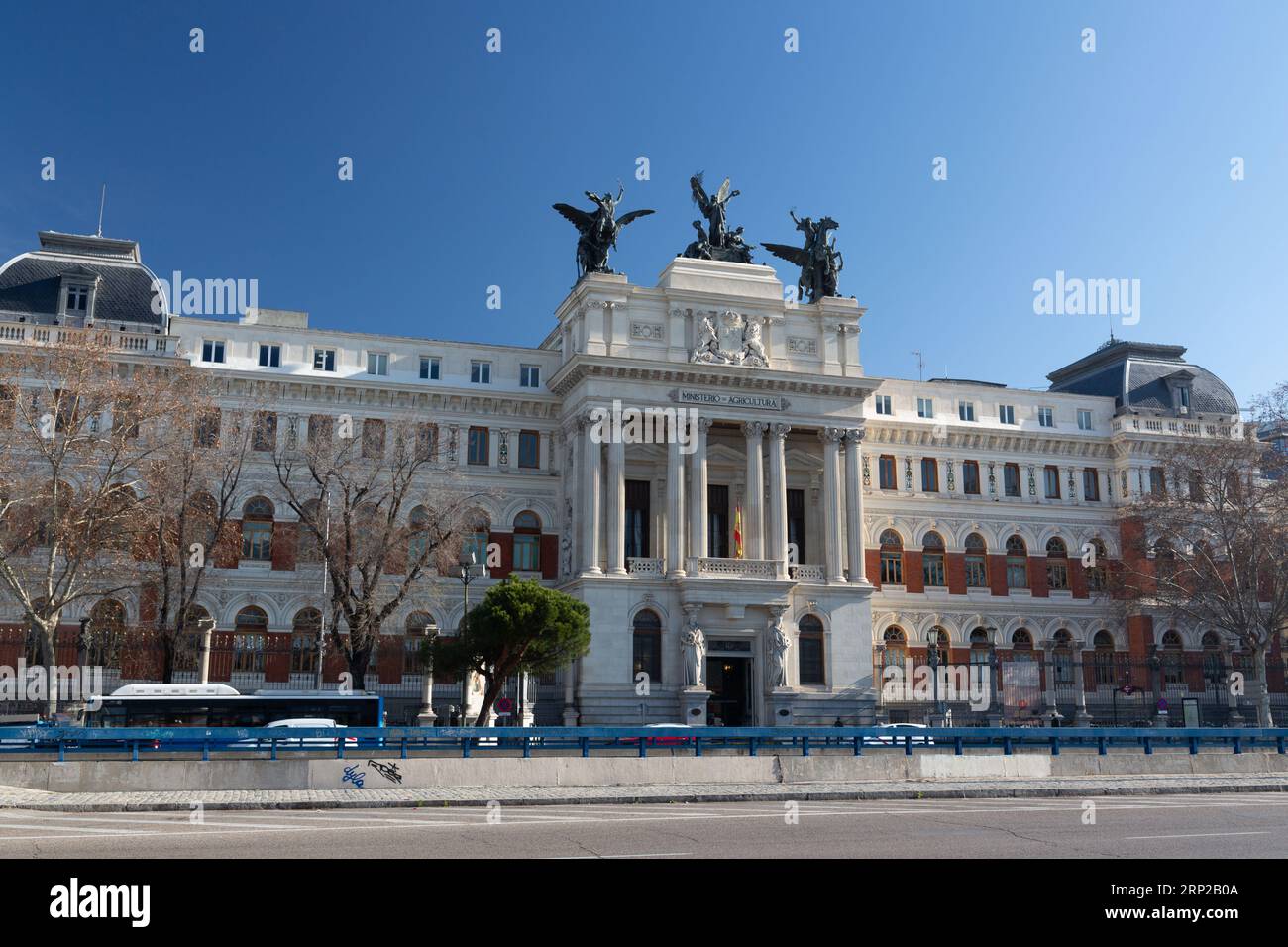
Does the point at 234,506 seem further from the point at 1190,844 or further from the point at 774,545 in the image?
the point at 1190,844

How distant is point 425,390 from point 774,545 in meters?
17.3

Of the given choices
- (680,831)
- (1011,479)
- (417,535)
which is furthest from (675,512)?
(680,831)

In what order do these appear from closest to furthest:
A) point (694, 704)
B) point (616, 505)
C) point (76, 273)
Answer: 1. point (694, 704)
2. point (616, 505)
3. point (76, 273)

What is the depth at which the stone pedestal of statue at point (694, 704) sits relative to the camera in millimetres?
46969

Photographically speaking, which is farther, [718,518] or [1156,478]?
[1156,478]

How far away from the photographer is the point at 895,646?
184 ft

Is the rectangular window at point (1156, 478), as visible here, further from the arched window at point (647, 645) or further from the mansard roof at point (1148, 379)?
the arched window at point (647, 645)

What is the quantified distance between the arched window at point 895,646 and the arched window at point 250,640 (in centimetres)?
2874

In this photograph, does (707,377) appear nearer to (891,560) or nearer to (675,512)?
(675,512)

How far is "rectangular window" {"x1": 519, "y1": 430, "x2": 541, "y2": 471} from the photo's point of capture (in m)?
53.5

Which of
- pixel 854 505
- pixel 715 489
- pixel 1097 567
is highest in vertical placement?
pixel 715 489

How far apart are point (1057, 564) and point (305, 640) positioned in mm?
37935

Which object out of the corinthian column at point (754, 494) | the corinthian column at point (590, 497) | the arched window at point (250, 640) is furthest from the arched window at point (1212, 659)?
the arched window at point (250, 640)

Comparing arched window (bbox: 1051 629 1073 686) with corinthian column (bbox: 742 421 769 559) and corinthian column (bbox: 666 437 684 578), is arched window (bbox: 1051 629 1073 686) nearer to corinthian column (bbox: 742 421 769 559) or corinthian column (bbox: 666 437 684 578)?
corinthian column (bbox: 742 421 769 559)
